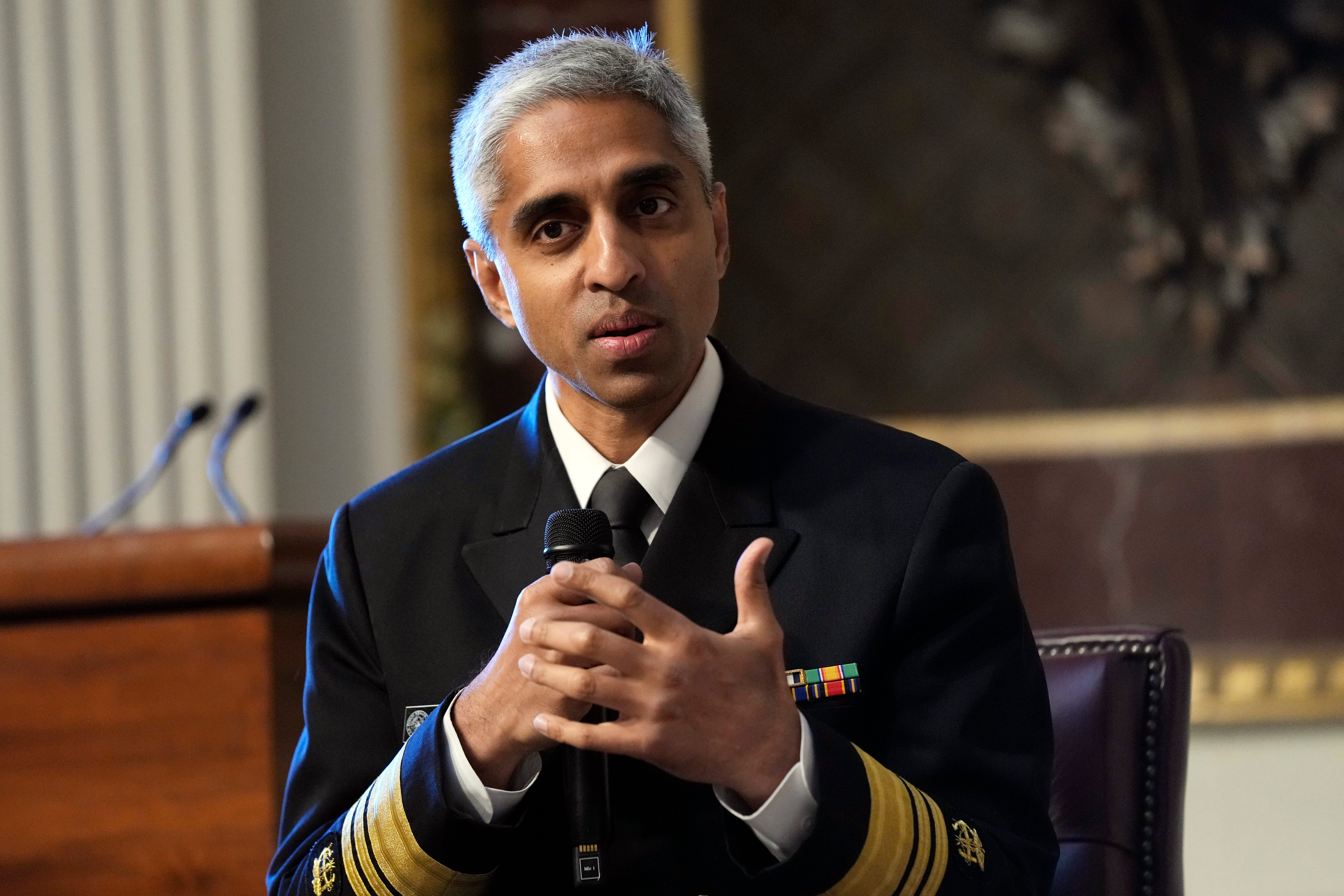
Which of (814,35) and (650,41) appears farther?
(814,35)

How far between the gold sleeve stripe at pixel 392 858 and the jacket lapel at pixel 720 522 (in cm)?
30

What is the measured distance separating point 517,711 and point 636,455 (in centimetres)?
37

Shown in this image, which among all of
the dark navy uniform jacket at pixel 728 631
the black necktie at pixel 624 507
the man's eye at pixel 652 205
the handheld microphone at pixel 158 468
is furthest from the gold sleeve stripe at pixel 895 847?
the handheld microphone at pixel 158 468

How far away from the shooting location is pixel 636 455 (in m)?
1.49

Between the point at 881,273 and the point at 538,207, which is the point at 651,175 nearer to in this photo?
the point at 538,207

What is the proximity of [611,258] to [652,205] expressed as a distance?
0.31 feet

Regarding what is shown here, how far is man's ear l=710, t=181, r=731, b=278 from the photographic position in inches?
60.7

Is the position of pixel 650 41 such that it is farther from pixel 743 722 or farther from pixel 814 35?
pixel 814 35

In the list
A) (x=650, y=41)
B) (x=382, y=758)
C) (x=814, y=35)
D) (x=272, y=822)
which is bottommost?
(x=272, y=822)

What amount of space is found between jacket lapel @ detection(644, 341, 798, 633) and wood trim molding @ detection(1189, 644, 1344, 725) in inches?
74.8

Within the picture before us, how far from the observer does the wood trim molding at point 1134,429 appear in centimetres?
313

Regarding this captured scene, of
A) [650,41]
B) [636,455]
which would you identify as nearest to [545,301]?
[636,455]

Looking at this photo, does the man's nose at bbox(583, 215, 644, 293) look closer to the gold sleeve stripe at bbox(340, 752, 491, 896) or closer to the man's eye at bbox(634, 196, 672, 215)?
the man's eye at bbox(634, 196, 672, 215)

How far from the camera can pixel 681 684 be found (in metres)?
1.13
